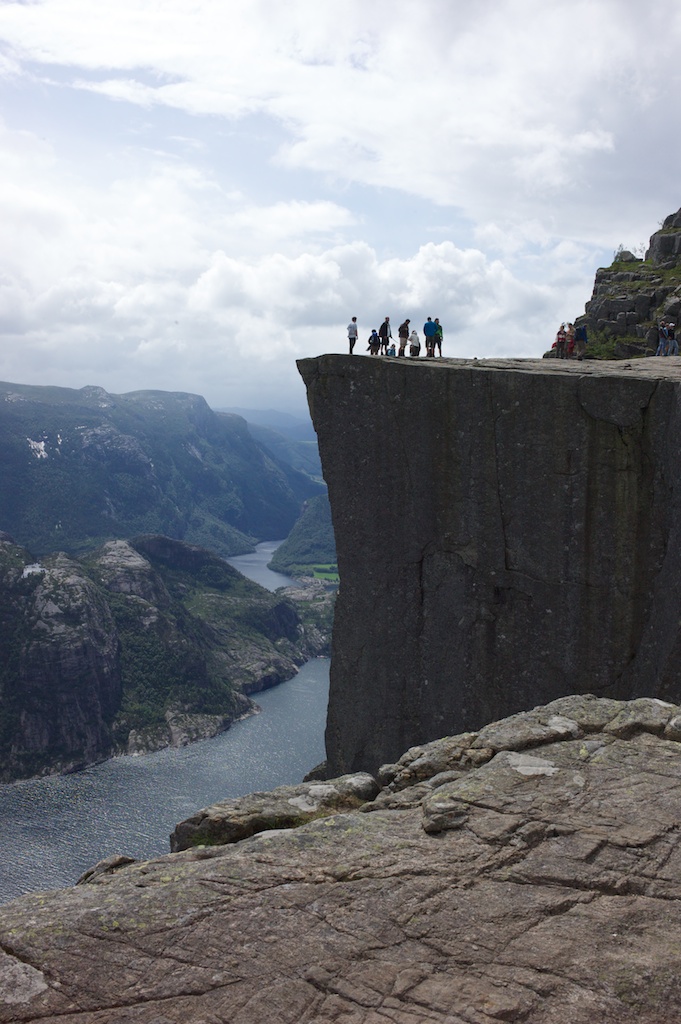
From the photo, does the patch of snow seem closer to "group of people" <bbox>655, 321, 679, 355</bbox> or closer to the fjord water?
the fjord water

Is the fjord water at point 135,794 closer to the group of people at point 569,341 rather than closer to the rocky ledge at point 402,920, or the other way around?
the group of people at point 569,341

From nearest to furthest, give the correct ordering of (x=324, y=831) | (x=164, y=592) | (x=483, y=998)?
(x=483, y=998) → (x=324, y=831) → (x=164, y=592)

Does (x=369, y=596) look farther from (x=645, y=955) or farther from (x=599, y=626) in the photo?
(x=645, y=955)

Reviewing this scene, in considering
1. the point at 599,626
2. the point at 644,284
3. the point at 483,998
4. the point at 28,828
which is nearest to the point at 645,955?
the point at 483,998

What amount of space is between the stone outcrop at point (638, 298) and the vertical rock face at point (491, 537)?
25.6 feet

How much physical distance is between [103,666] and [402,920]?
15992 centimetres

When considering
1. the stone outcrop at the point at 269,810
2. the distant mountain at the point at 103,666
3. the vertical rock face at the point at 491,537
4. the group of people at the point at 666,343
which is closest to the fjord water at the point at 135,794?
the distant mountain at the point at 103,666

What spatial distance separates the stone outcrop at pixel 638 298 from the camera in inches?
1177

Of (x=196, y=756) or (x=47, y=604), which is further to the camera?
(x=47, y=604)

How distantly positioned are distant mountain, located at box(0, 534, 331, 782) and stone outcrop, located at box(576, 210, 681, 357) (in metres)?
125

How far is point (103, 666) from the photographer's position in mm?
159375

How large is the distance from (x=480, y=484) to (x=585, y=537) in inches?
114

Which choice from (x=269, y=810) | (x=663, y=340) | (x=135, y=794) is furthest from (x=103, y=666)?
(x=269, y=810)

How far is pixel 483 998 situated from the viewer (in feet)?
23.6
